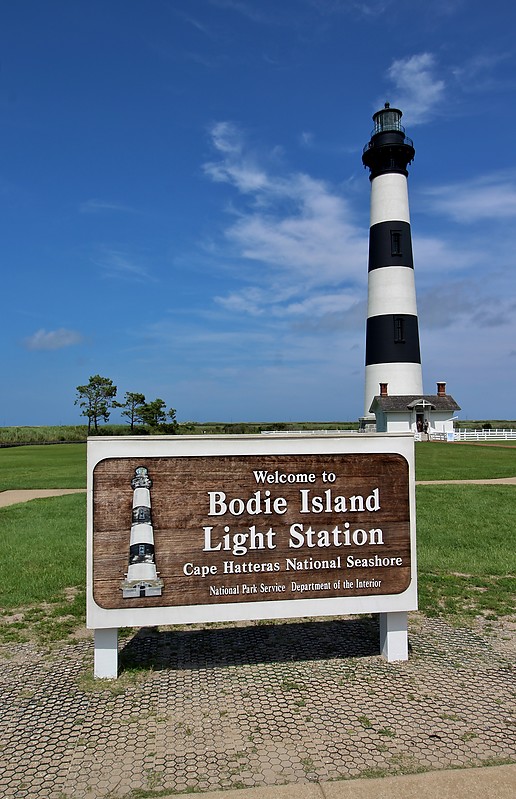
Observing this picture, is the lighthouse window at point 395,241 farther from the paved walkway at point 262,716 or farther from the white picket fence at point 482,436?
the paved walkway at point 262,716

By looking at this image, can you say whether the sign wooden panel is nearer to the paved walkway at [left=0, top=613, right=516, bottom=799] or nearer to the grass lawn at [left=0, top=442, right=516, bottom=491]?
the paved walkway at [left=0, top=613, right=516, bottom=799]

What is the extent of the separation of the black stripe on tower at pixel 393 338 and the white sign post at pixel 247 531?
105 ft

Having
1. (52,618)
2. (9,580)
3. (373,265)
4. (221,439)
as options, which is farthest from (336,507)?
(373,265)

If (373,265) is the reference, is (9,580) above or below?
below

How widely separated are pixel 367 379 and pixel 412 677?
34471 mm

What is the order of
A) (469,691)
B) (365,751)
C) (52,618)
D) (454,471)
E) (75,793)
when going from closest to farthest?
(75,793) → (365,751) → (469,691) → (52,618) → (454,471)

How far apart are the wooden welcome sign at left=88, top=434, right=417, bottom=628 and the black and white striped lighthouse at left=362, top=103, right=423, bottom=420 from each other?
3201cm

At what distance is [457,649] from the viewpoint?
5.14 metres

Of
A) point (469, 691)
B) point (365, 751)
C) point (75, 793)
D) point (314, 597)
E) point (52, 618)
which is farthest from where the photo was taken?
point (52, 618)

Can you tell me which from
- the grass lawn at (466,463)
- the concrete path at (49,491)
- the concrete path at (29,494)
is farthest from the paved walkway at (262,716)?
the grass lawn at (466,463)

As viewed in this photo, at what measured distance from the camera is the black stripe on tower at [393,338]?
35812 mm

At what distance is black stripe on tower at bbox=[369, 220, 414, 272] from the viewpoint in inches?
1412

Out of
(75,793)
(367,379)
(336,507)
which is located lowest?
(75,793)

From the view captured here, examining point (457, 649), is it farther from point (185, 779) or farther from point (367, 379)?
point (367, 379)
